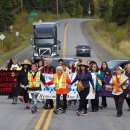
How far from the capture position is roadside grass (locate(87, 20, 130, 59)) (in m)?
71.1

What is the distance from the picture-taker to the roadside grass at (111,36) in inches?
2800

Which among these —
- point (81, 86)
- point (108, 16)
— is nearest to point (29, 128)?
point (81, 86)

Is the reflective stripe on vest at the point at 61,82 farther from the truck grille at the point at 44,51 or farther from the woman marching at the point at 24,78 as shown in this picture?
the truck grille at the point at 44,51

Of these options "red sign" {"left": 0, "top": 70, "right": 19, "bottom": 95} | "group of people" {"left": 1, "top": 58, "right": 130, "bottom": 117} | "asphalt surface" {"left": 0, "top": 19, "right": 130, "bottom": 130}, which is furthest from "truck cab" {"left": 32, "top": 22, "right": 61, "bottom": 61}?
"group of people" {"left": 1, "top": 58, "right": 130, "bottom": 117}

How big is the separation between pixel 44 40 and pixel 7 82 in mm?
27535

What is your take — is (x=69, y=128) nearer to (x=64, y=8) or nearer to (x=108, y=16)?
(x=108, y=16)

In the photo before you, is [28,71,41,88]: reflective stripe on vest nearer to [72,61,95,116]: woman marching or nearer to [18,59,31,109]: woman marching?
[18,59,31,109]: woman marching

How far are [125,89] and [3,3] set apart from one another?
67.4 metres

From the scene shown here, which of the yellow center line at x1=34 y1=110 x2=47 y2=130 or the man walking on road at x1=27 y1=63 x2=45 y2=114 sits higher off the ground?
the man walking on road at x1=27 y1=63 x2=45 y2=114

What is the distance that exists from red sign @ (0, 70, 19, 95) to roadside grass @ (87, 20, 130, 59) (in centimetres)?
4352

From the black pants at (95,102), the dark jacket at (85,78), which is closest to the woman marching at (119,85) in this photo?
the dark jacket at (85,78)

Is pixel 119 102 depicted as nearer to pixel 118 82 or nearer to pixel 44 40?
pixel 118 82

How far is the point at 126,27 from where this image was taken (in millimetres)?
93312

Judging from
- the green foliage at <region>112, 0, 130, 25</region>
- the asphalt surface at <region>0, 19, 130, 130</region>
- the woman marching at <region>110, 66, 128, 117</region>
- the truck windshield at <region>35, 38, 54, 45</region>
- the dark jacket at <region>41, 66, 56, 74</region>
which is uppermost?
the green foliage at <region>112, 0, 130, 25</region>
